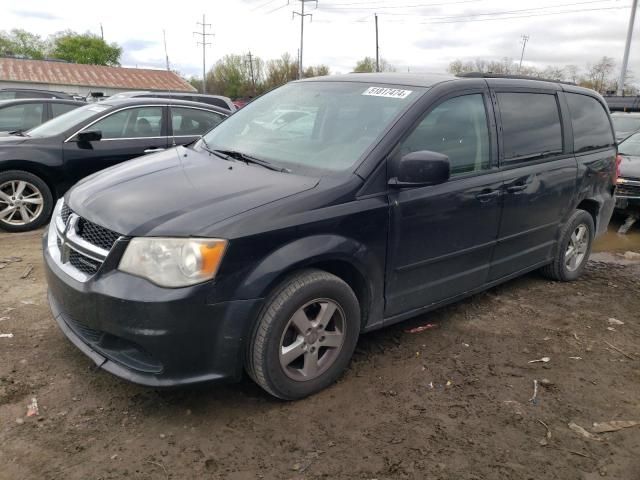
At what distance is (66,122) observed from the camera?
6.76 metres

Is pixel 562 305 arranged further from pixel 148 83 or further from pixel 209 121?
pixel 148 83

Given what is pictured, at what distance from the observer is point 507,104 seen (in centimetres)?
405

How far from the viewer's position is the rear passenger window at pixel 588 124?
481 centimetres

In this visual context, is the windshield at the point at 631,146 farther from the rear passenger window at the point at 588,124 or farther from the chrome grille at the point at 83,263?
the chrome grille at the point at 83,263

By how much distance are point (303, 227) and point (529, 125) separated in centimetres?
244

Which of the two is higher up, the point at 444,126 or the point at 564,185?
the point at 444,126

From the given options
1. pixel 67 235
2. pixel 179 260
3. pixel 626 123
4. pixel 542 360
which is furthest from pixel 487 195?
pixel 626 123

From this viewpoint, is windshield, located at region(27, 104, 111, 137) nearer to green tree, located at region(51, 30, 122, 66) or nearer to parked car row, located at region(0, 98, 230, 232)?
parked car row, located at region(0, 98, 230, 232)

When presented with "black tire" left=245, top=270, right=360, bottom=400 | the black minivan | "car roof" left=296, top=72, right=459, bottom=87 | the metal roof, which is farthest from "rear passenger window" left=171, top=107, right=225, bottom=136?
the metal roof

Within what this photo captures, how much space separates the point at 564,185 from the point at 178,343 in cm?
360

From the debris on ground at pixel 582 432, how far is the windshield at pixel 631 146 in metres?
7.43

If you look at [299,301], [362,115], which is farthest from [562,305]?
[299,301]

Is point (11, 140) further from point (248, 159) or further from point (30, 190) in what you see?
point (248, 159)

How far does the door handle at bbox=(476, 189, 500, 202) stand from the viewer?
12.2 ft
